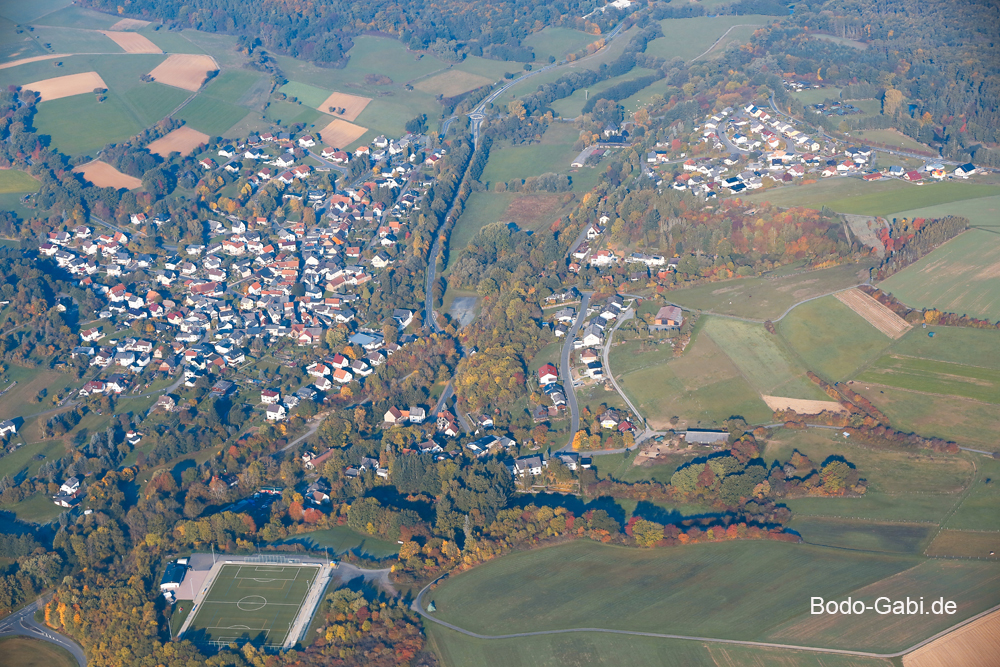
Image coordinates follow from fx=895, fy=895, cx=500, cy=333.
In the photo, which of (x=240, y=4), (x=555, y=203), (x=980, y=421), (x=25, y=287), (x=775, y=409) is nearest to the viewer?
(x=980, y=421)

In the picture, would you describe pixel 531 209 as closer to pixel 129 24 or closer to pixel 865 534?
pixel 865 534

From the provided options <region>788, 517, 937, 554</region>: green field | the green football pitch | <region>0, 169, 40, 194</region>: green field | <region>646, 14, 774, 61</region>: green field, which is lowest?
<region>788, 517, 937, 554</region>: green field

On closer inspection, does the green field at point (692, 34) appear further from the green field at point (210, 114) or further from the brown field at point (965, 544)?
the brown field at point (965, 544)

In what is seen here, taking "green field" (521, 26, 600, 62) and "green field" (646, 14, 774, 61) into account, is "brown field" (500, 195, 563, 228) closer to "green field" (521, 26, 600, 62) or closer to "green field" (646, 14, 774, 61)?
"green field" (646, 14, 774, 61)

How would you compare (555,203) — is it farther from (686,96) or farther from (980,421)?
(980,421)

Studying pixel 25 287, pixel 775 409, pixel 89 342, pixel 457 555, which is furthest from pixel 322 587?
pixel 25 287

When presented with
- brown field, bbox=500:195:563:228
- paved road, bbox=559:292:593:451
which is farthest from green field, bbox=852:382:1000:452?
brown field, bbox=500:195:563:228
